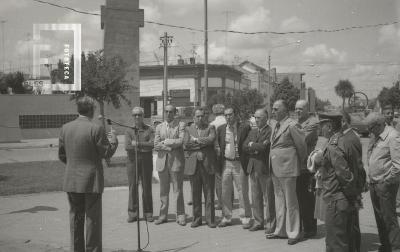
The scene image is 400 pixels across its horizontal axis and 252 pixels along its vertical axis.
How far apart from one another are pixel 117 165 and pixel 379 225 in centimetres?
1209

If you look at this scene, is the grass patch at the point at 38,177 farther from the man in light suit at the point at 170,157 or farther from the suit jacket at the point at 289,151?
the suit jacket at the point at 289,151

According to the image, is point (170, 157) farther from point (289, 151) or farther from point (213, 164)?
point (289, 151)

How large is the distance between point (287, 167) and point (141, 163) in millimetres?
2785

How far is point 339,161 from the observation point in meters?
5.08

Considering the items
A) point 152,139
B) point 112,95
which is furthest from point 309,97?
point 152,139

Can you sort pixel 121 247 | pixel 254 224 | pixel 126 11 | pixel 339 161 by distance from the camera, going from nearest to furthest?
pixel 339 161
pixel 121 247
pixel 254 224
pixel 126 11

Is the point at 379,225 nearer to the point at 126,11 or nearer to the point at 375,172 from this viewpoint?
the point at 375,172

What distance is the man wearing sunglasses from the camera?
27.1 ft

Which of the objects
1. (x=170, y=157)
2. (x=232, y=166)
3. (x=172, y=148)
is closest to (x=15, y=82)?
(x=170, y=157)

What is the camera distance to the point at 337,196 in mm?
5152

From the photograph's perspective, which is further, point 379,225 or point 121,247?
point 121,247

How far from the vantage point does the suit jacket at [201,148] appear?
25.9 feet

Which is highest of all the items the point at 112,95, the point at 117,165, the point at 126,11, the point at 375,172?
the point at 126,11

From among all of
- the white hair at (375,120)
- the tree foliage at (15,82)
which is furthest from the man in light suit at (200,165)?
the tree foliage at (15,82)
